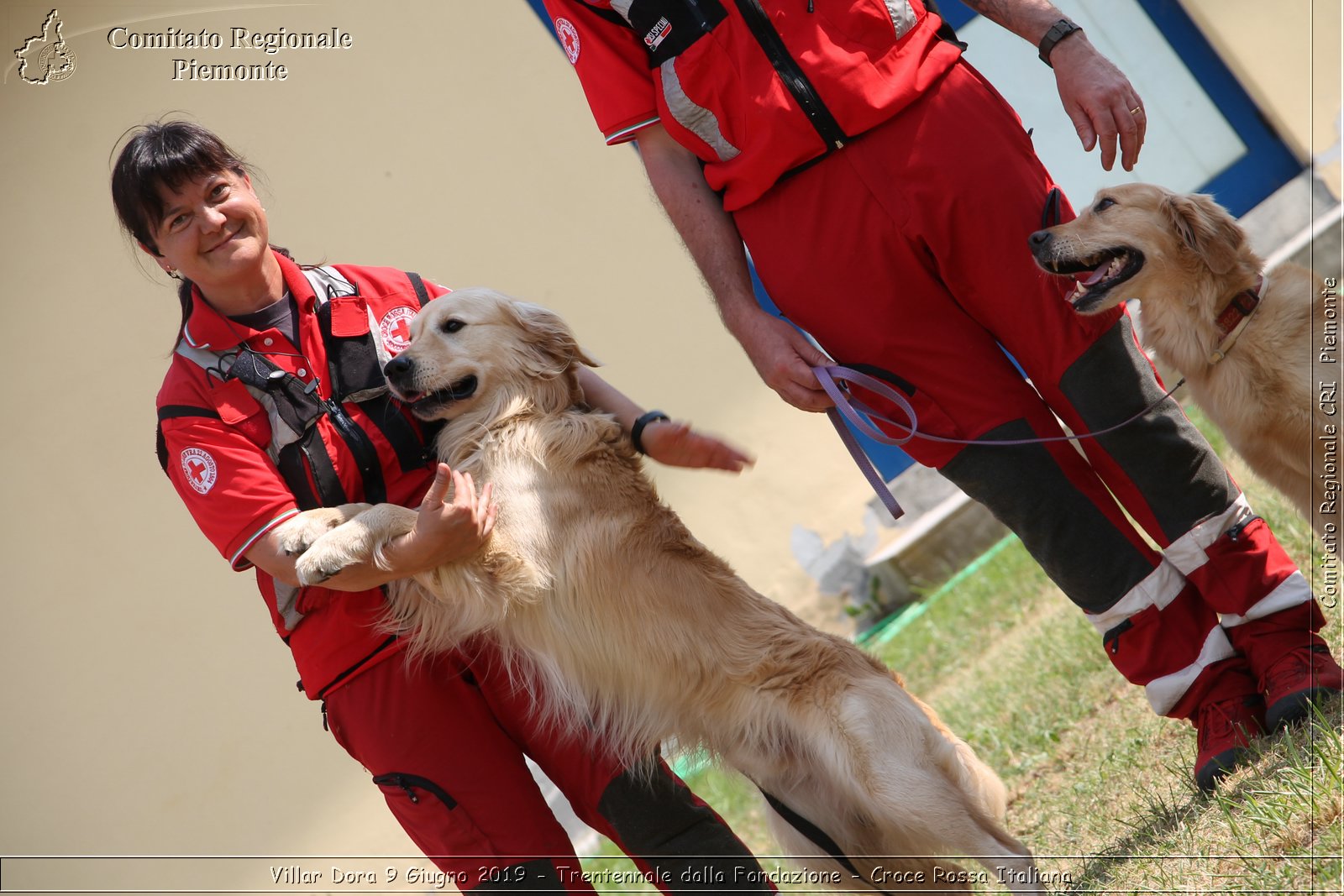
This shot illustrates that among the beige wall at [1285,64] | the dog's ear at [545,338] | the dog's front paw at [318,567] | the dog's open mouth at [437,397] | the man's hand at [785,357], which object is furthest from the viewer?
the beige wall at [1285,64]

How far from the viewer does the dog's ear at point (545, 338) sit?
10.3 feet

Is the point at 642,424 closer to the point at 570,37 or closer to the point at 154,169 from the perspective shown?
the point at 570,37

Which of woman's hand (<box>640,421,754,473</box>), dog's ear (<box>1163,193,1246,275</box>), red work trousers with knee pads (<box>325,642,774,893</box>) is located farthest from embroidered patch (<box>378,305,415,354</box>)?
dog's ear (<box>1163,193,1246,275</box>)

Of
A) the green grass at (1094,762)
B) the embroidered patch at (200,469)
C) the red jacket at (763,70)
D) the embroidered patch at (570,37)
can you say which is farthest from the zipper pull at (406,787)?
the embroidered patch at (570,37)

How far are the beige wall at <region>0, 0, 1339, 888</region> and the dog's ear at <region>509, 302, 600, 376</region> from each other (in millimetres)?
1762

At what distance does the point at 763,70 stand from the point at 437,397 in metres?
1.24

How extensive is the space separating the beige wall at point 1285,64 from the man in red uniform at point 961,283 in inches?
154

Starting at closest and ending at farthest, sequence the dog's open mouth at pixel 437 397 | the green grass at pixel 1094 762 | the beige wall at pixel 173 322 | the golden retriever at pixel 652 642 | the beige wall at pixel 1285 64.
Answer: the green grass at pixel 1094 762
the golden retriever at pixel 652 642
the dog's open mouth at pixel 437 397
the beige wall at pixel 173 322
the beige wall at pixel 1285 64

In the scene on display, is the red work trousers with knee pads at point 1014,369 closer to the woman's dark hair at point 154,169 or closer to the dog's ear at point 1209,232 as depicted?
the dog's ear at point 1209,232

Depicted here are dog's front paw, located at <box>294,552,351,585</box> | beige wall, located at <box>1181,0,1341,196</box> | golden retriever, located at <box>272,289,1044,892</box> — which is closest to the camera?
dog's front paw, located at <box>294,552,351,585</box>

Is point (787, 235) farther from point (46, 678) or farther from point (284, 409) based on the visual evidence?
point (46, 678)

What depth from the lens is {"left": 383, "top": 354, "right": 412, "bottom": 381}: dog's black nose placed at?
8.96ft

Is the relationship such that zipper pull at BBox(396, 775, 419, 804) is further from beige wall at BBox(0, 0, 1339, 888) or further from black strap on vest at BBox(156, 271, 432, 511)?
beige wall at BBox(0, 0, 1339, 888)

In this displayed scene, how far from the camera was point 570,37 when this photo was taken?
2721 mm
